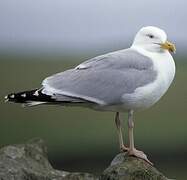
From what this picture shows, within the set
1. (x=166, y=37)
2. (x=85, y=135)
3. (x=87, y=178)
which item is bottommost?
(x=85, y=135)

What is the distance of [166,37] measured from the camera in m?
7.11

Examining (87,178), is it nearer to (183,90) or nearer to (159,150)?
(159,150)

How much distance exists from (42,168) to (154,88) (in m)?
1.40

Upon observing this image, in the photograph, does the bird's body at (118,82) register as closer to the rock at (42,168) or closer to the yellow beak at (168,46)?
the yellow beak at (168,46)

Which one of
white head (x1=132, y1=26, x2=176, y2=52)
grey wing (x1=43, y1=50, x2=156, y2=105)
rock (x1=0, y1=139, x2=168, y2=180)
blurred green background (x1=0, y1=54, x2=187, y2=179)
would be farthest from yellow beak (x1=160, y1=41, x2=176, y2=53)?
blurred green background (x1=0, y1=54, x2=187, y2=179)

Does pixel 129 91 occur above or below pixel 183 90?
above

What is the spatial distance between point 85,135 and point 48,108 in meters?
2.83

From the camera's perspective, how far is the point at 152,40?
7.07 m

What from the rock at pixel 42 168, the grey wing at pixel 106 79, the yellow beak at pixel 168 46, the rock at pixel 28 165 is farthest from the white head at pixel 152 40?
the rock at pixel 28 165

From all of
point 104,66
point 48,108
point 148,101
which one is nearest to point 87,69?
point 104,66

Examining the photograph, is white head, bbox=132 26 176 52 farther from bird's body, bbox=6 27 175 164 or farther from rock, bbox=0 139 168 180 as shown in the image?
rock, bbox=0 139 168 180

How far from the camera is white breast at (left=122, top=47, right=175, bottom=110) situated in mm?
6773

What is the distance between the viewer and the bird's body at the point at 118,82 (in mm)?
6762

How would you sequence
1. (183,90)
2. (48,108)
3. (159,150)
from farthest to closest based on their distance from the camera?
(183,90)
(48,108)
(159,150)
